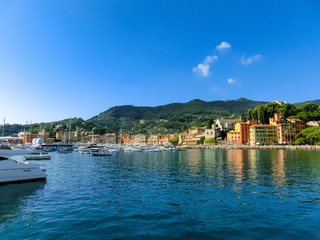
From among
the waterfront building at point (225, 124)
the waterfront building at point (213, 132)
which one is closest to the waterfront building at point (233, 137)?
the waterfront building at point (213, 132)

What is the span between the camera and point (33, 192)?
15.6 m

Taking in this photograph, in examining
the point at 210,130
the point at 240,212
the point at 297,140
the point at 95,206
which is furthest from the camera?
the point at 210,130

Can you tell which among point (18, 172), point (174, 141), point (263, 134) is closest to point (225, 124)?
point (263, 134)

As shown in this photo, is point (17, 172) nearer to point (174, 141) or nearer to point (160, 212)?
point (160, 212)

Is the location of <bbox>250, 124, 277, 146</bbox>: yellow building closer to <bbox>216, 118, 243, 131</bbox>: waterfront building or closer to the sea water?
<bbox>216, 118, 243, 131</bbox>: waterfront building

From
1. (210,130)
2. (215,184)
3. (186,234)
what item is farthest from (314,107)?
(186,234)

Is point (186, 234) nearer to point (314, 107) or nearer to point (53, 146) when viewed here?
point (53, 146)

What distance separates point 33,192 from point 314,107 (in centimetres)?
16234

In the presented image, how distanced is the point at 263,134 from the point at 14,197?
130125 millimetres

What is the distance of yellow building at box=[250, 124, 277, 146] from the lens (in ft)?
400

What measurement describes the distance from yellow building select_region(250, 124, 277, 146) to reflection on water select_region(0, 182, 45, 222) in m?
123

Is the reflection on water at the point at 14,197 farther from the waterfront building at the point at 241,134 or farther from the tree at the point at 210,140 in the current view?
the tree at the point at 210,140

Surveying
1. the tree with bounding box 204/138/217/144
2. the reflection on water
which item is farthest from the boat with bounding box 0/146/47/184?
the tree with bounding box 204/138/217/144

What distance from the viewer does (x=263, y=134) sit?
123375mm
